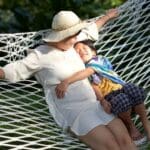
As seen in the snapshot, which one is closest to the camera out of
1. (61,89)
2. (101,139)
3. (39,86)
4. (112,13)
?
(101,139)

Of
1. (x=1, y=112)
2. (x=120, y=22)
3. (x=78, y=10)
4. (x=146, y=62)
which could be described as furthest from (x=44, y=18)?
(x=1, y=112)

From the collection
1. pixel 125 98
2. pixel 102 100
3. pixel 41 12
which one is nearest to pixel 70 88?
pixel 102 100

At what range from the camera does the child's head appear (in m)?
2.93

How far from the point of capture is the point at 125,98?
9.16ft

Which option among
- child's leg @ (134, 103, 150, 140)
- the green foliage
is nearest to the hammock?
child's leg @ (134, 103, 150, 140)

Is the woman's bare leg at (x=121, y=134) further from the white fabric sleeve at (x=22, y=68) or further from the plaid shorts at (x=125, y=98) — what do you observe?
the white fabric sleeve at (x=22, y=68)

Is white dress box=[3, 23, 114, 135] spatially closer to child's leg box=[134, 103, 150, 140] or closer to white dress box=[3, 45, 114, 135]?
white dress box=[3, 45, 114, 135]

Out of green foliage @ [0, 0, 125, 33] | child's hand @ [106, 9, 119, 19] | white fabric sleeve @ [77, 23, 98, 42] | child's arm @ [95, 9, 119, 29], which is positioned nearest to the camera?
white fabric sleeve @ [77, 23, 98, 42]

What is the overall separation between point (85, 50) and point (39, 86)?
49cm

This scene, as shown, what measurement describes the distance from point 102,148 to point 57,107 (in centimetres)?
31

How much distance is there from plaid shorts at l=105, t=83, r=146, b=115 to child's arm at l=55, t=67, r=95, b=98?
137 millimetres

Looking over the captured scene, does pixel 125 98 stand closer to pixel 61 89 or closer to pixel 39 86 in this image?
pixel 61 89

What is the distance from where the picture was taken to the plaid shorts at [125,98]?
9.13ft

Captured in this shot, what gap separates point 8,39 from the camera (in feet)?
10.8
